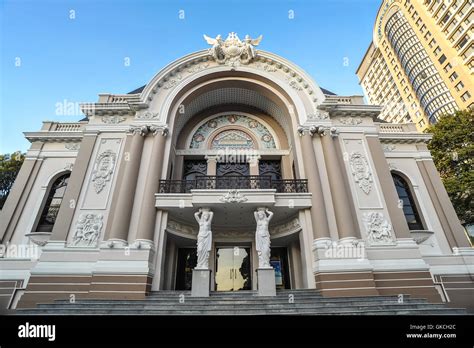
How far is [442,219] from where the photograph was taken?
1212 centimetres

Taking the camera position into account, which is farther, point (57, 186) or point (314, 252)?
point (57, 186)

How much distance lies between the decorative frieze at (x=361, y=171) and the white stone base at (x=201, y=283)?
26.2 ft

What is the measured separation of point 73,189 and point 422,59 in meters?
56.3

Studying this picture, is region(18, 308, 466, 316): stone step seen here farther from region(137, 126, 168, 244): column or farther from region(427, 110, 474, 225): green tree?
region(427, 110, 474, 225): green tree

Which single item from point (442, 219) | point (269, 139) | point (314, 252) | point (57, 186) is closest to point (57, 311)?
point (57, 186)

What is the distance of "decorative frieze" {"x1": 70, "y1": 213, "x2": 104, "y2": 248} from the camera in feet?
31.3

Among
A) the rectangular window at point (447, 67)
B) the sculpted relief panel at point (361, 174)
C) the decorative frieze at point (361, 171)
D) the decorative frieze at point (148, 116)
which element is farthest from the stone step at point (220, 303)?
the rectangular window at point (447, 67)

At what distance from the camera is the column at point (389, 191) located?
33.5 ft

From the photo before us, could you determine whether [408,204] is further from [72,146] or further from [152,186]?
[72,146]

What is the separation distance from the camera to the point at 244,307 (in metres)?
6.93

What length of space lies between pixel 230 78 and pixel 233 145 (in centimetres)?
379

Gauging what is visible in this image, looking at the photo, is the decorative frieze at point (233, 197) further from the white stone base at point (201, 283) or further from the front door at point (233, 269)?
the front door at point (233, 269)

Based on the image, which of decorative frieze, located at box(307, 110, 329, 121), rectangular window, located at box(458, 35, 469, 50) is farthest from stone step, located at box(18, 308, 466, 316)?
rectangular window, located at box(458, 35, 469, 50)
